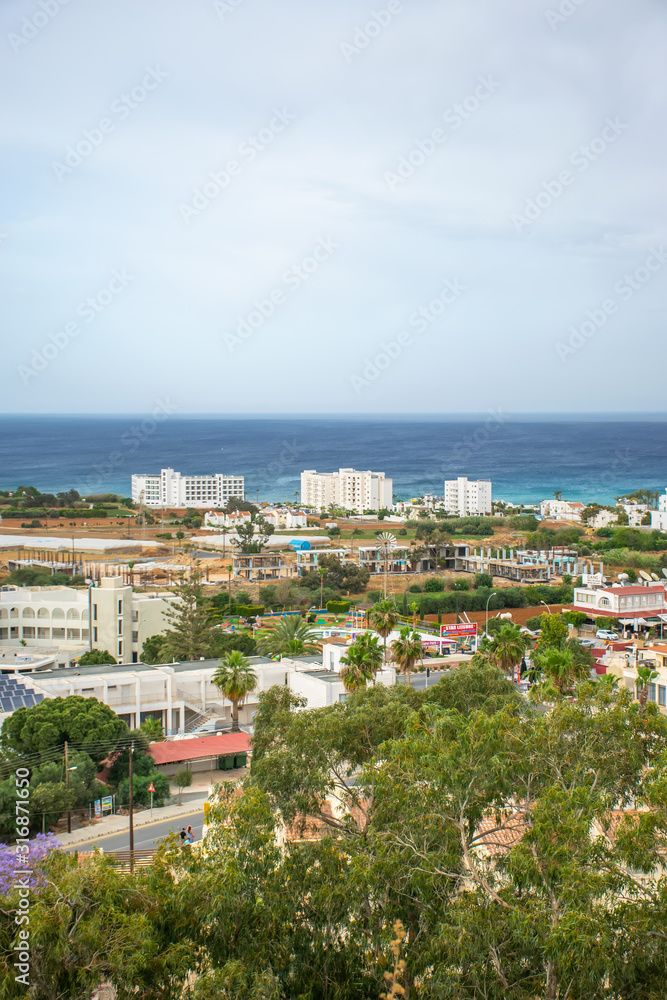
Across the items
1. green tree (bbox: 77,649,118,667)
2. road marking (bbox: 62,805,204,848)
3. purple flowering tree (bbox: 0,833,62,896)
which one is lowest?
road marking (bbox: 62,805,204,848)

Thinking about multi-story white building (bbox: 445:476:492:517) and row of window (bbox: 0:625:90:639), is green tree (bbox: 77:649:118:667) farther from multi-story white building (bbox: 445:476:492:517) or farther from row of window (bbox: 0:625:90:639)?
multi-story white building (bbox: 445:476:492:517)

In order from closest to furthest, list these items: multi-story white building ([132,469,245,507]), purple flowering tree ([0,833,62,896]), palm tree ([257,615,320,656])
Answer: purple flowering tree ([0,833,62,896])
palm tree ([257,615,320,656])
multi-story white building ([132,469,245,507])

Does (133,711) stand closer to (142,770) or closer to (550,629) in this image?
(142,770)

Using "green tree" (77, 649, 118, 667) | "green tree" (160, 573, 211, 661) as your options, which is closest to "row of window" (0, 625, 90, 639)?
"green tree" (160, 573, 211, 661)

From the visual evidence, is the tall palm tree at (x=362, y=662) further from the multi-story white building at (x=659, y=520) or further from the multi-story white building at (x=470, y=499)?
the multi-story white building at (x=470, y=499)

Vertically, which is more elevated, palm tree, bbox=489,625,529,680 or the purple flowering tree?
the purple flowering tree

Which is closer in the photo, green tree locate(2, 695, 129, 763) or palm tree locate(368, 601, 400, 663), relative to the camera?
green tree locate(2, 695, 129, 763)

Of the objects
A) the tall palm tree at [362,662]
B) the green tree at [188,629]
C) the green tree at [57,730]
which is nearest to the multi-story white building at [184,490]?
the green tree at [188,629]

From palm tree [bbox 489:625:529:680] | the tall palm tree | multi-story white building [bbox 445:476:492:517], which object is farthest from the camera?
multi-story white building [bbox 445:476:492:517]

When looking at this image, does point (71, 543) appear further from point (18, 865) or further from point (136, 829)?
point (18, 865)
